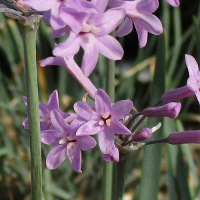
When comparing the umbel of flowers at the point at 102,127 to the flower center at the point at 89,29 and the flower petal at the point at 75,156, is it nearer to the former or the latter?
the flower petal at the point at 75,156

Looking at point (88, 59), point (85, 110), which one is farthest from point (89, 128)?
point (88, 59)

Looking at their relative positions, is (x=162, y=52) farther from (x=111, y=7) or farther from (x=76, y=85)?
(x=76, y=85)

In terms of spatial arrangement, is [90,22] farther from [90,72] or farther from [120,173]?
[120,173]

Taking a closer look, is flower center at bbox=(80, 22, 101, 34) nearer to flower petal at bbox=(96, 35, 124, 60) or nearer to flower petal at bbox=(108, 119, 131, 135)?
flower petal at bbox=(96, 35, 124, 60)

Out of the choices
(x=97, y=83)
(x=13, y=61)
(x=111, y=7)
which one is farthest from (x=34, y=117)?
(x=13, y=61)

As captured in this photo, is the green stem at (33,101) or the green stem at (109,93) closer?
the green stem at (33,101)

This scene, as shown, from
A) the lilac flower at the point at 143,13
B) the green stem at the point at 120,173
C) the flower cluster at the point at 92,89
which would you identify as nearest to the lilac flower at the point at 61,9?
the flower cluster at the point at 92,89
